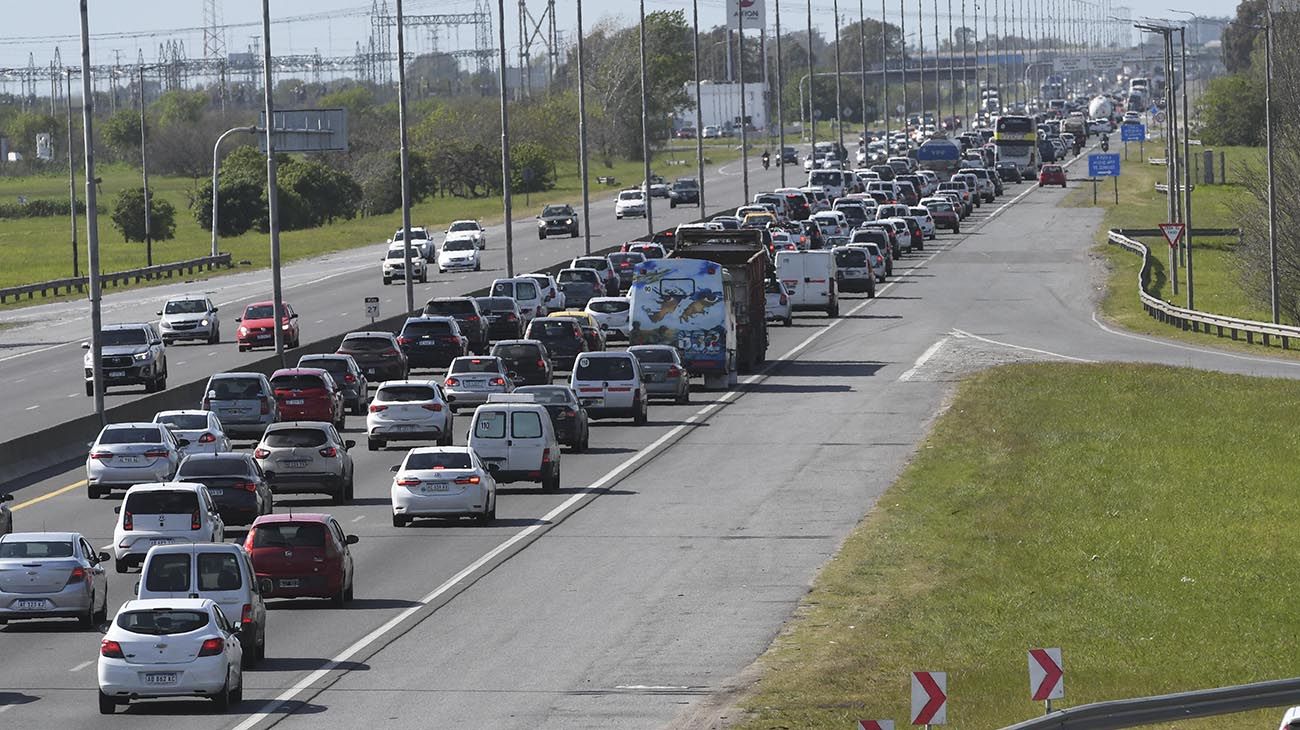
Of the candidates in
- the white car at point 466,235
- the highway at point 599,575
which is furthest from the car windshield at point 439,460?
the white car at point 466,235

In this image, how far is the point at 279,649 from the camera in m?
28.8

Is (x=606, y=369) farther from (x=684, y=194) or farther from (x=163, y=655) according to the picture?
(x=684, y=194)

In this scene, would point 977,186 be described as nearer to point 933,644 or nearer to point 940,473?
point 940,473

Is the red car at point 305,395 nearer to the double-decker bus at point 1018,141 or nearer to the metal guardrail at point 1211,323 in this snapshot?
the metal guardrail at point 1211,323

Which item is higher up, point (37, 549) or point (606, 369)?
point (606, 369)

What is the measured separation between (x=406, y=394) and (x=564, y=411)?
343 cm

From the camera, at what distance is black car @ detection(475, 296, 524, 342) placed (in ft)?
244

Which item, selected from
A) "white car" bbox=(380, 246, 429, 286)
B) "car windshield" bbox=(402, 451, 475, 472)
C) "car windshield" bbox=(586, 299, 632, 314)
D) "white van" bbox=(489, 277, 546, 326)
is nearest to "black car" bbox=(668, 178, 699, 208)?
"white car" bbox=(380, 246, 429, 286)

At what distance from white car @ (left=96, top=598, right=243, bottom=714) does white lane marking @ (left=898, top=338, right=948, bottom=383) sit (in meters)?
41.4

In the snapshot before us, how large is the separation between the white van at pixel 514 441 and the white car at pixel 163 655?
19226 mm

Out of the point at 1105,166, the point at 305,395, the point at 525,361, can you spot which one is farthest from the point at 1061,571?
the point at 1105,166

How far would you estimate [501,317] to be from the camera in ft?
246

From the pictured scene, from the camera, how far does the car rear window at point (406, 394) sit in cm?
5062

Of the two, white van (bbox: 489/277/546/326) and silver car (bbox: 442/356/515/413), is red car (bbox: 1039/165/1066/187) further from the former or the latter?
silver car (bbox: 442/356/515/413)
